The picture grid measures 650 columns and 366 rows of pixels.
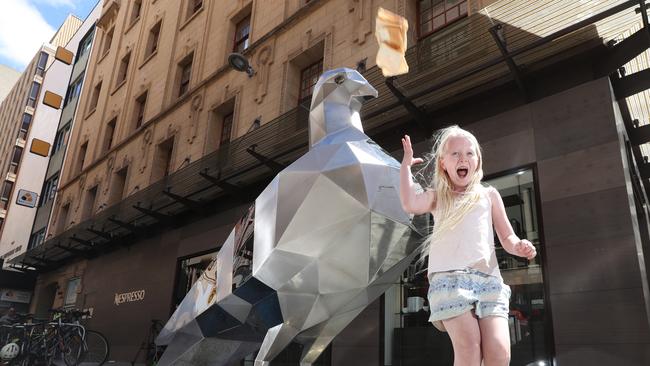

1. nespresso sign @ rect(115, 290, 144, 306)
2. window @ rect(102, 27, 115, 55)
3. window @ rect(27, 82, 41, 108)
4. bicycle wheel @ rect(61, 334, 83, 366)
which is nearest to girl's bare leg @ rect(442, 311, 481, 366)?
bicycle wheel @ rect(61, 334, 83, 366)

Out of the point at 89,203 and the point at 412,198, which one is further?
the point at 89,203

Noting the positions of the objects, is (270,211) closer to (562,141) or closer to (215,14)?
(562,141)

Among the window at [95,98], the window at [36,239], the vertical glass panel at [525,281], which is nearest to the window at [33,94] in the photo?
the window at [36,239]

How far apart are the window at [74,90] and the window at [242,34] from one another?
16034mm

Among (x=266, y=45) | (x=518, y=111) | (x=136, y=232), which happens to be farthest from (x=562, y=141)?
(x=136, y=232)

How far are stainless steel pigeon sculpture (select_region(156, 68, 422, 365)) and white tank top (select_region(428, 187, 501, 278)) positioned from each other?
0.85m

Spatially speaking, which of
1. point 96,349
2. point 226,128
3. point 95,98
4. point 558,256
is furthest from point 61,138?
point 558,256

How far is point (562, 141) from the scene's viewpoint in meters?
6.68

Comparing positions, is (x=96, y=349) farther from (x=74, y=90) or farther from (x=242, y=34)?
(x=74, y=90)

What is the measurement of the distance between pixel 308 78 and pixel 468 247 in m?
10.4

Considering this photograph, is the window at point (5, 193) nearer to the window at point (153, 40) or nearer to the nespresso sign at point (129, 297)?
the window at point (153, 40)

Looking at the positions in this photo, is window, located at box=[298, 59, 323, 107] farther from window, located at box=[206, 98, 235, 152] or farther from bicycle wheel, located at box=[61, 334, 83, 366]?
bicycle wheel, located at box=[61, 334, 83, 366]

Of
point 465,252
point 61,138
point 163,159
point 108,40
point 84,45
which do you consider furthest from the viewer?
point 84,45

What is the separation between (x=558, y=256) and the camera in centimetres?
621
